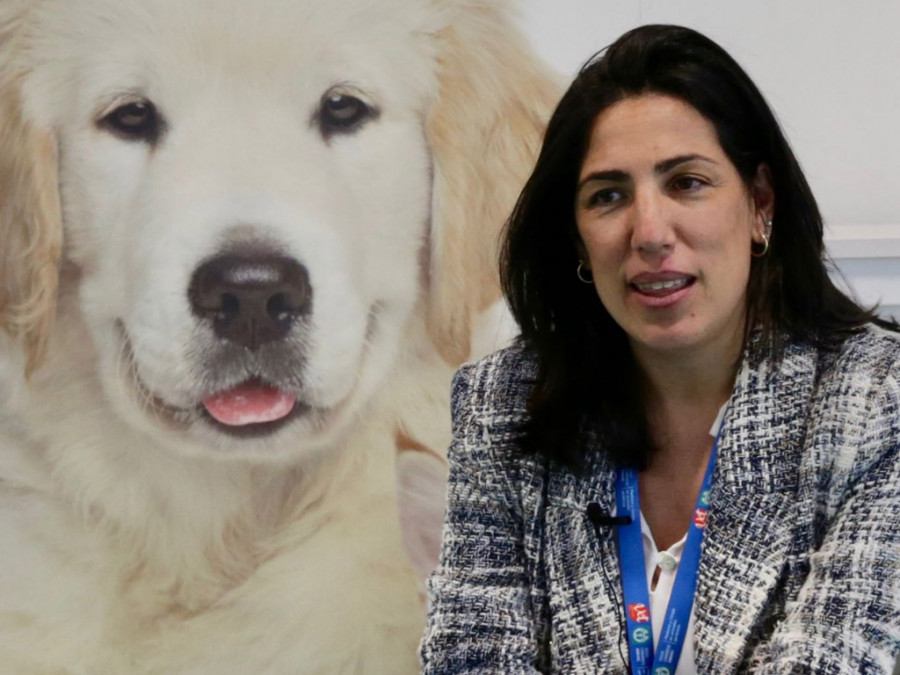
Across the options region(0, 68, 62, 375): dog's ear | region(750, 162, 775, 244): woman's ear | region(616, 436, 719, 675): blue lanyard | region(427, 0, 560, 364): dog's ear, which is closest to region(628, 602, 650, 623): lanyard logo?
region(616, 436, 719, 675): blue lanyard

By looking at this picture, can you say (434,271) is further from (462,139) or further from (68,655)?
(68,655)

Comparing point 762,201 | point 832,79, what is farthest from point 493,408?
point 832,79

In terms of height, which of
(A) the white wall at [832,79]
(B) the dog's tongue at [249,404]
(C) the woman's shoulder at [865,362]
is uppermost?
(A) the white wall at [832,79]

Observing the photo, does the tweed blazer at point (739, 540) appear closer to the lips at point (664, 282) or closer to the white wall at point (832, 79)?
the lips at point (664, 282)

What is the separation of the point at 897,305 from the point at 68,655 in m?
1.43

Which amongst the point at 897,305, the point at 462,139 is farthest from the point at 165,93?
the point at 897,305

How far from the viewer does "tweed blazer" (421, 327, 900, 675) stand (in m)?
0.97

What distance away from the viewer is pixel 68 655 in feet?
4.72

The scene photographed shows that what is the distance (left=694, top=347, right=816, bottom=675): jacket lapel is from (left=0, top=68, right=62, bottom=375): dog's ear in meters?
0.92

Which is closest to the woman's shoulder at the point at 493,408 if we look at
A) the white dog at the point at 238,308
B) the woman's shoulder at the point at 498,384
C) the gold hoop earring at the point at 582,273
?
the woman's shoulder at the point at 498,384

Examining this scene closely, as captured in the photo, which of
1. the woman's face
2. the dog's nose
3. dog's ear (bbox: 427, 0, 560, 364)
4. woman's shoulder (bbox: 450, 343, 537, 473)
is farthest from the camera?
dog's ear (bbox: 427, 0, 560, 364)

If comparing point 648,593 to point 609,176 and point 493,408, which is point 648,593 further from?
point 609,176

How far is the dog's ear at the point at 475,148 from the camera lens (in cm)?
148

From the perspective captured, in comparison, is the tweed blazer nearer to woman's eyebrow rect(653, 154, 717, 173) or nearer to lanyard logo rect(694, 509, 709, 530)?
lanyard logo rect(694, 509, 709, 530)
